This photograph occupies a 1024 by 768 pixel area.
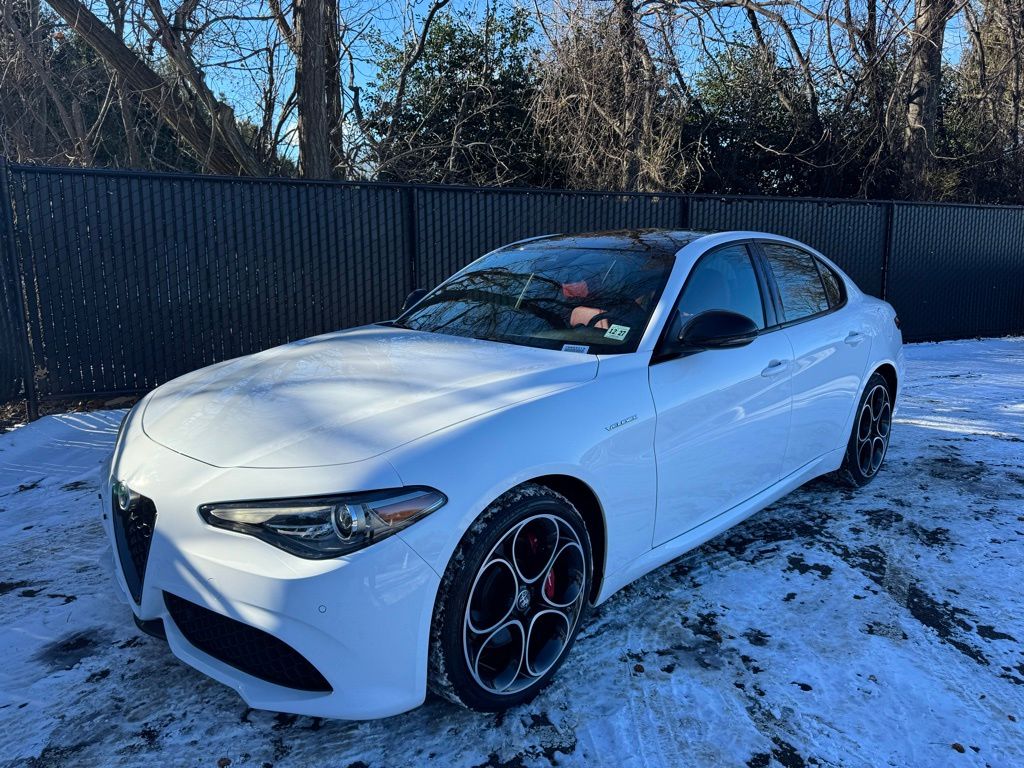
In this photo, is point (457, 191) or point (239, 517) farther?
point (457, 191)

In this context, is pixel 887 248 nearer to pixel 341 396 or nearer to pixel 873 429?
pixel 873 429

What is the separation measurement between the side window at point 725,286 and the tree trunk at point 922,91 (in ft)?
39.0

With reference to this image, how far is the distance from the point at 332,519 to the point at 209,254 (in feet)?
19.1

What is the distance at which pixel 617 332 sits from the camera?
9.84 feet

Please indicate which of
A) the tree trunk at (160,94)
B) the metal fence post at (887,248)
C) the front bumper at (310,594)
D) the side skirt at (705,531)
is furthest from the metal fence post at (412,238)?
the metal fence post at (887,248)

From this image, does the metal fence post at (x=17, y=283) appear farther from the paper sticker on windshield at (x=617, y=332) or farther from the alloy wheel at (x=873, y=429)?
the alloy wheel at (x=873, y=429)

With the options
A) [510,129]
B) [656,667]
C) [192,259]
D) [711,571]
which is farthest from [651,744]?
[510,129]

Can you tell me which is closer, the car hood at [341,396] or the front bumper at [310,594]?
the front bumper at [310,594]

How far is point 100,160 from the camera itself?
16359 millimetres

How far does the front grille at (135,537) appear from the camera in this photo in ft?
7.36

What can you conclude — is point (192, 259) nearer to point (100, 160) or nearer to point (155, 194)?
point (155, 194)

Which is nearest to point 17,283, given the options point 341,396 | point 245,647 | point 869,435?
point 341,396

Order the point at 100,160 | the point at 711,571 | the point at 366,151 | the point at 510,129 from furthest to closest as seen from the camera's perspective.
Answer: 1. the point at 100,160
2. the point at 510,129
3. the point at 366,151
4. the point at 711,571

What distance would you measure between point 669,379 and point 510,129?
12217 mm
